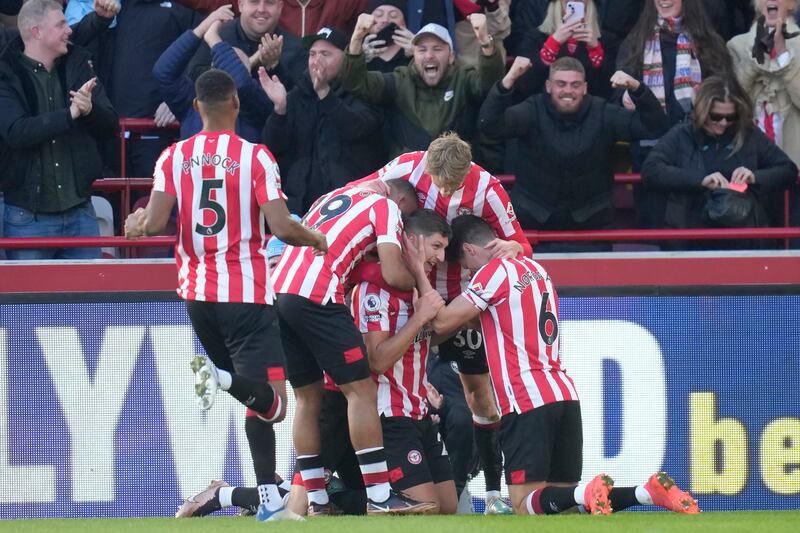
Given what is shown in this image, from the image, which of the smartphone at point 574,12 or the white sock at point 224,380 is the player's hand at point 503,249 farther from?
the smartphone at point 574,12

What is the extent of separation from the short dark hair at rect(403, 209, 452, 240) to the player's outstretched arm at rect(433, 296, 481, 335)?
40 cm

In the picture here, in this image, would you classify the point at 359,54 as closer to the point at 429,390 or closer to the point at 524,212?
the point at 524,212

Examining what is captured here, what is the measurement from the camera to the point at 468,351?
918cm

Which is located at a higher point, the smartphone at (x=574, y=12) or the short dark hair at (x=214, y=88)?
the smartphone at (x=574, y=12)

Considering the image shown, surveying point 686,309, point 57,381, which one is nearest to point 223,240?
point 57,381

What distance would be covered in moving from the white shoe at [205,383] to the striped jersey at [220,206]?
476mm

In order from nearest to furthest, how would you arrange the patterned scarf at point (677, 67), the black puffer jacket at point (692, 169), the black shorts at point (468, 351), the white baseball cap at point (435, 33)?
the black shorts at point (468, 351) < the black puffer jacket at point (692, 169) < the white baseball cap at point (435, 33) < the patterned scarf at point (677, 67)

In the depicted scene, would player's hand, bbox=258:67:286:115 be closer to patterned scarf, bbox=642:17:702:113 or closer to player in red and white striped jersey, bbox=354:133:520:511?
player in red and white striped jersey, bbox=354:133:520:511

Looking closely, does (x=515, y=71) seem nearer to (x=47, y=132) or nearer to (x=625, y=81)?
(x=625, y=81)

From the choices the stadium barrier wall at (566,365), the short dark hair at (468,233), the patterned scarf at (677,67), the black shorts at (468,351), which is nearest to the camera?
the short dark hair at (468,233)

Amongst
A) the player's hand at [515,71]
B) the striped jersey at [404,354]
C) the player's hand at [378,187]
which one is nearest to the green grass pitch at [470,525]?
the striped jersey at [404,354]

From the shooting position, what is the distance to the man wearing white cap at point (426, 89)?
35.0ft

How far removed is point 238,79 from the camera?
35.0 ft

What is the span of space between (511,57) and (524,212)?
6.80 ft
